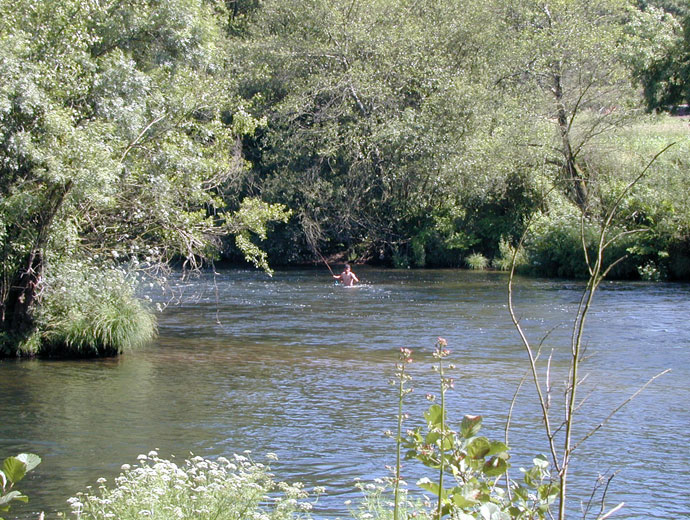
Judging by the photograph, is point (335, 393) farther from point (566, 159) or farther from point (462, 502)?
point (566, 159)

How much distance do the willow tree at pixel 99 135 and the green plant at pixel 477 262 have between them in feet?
58.7

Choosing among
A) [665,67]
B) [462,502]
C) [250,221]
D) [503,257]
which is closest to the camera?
[462,502]

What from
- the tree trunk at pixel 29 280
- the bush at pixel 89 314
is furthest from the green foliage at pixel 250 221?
the tree trunk at pixel 29 280

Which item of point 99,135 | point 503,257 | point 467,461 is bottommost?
point 467,461

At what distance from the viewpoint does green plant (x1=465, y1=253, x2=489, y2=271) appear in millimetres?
34125

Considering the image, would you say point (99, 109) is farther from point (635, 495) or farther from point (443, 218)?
point (443, 218)

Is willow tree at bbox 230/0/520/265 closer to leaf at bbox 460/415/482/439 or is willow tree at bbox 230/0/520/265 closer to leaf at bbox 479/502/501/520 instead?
leaf at bbox 460/415/482/439

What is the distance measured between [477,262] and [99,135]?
73.7 feet

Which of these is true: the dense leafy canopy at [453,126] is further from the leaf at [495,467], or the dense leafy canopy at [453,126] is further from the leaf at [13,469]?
the leaf at [13,469]

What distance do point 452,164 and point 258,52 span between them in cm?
917

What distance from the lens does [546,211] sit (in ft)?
108

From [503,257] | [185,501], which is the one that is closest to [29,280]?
[185,501]

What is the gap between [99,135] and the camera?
13.9 m

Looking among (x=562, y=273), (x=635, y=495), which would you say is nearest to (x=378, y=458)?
(x=635, y=495)
